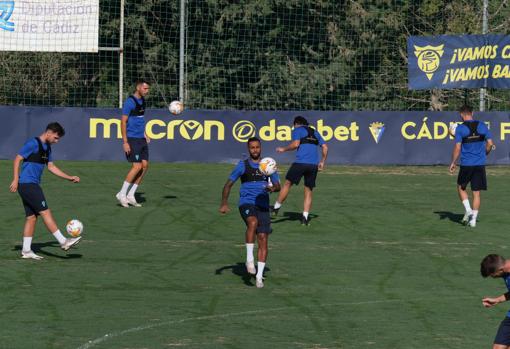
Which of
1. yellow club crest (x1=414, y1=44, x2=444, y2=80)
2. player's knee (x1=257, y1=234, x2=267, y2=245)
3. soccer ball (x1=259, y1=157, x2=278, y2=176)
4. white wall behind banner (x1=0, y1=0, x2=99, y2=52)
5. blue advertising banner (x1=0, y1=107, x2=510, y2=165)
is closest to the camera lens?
soccer ball (x1=259, y1=157, x2=278, y2=176)

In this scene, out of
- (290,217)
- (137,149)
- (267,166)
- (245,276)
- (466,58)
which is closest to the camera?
(267,166)

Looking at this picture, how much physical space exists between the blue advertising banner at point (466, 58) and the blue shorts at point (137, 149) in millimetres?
12462

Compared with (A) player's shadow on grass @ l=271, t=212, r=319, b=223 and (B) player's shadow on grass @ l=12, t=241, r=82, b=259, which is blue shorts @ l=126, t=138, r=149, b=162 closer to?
(A) player's shadow on grass @ l=271, t=212, r=319, b=223

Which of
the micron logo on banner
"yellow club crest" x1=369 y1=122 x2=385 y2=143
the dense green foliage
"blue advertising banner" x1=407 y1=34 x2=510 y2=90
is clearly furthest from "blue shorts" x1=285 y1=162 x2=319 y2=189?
the dense green foliage

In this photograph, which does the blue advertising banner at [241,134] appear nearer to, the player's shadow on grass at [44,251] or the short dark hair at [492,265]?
the player's shadow on grass at [44,251]

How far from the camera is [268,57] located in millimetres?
39125

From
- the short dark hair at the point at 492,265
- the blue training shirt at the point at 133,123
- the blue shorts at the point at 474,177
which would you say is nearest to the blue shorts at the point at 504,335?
the short dark hair at the point at 492,265

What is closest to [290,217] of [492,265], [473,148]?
[473,148]

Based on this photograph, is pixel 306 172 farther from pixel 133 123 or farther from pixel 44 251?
pixel 44 251

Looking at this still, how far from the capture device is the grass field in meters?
12.3

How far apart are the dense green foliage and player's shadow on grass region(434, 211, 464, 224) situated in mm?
14478

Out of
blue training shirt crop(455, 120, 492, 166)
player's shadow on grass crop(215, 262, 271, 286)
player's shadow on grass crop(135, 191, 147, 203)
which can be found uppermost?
blue training shirt crop(455, 120, 492, 166)

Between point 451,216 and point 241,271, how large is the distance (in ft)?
23.1

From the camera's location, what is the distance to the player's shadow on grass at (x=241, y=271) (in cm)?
1526
